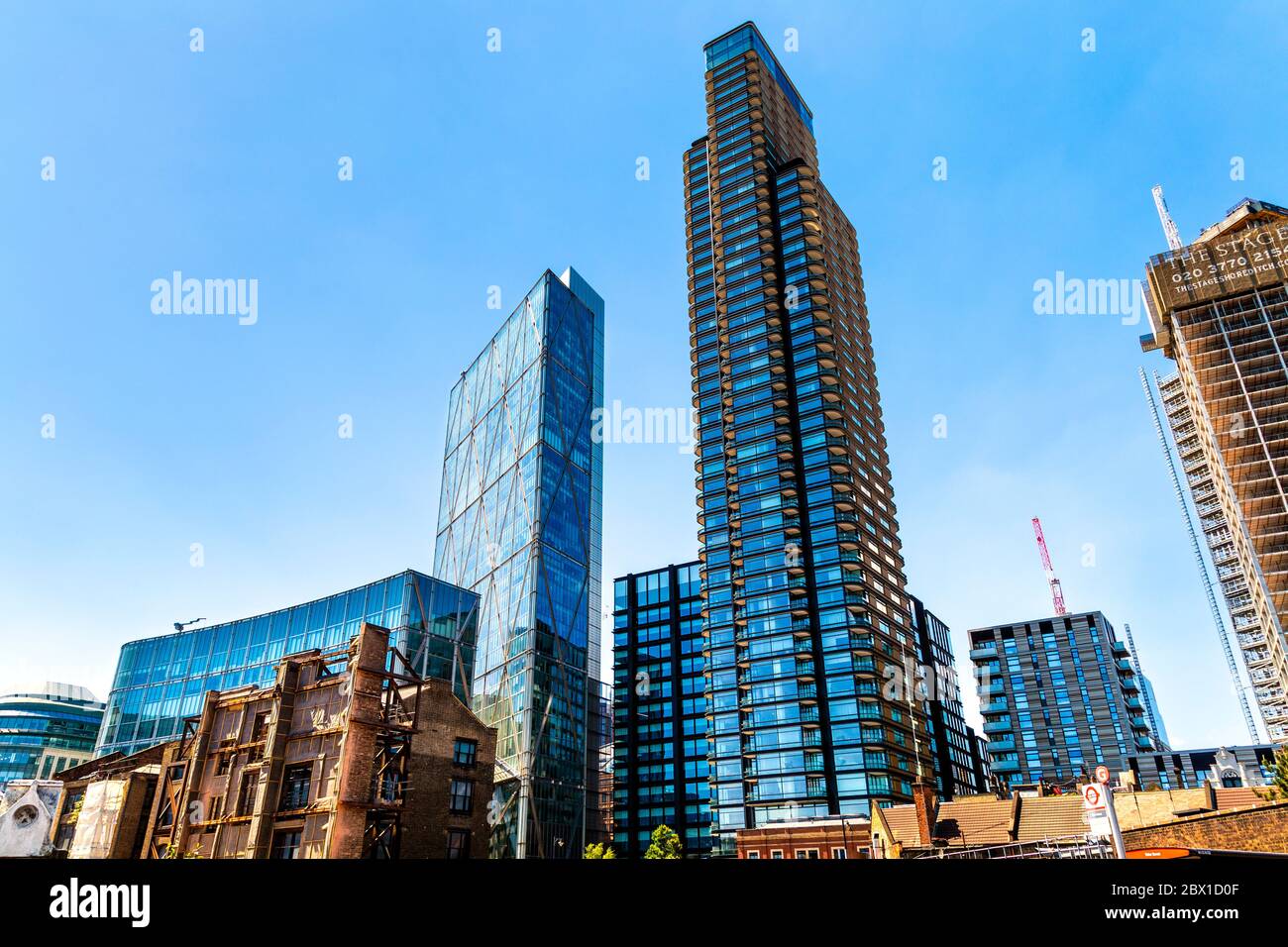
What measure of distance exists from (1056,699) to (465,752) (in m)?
141

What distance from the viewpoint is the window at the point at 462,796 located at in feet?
191

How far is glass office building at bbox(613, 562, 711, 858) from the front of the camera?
440 feet

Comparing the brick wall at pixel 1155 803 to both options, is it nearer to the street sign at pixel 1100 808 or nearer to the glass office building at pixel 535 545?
the street sign at pixel 1100 808

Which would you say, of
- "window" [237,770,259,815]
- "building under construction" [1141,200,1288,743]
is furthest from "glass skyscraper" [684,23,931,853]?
"window" [237,770,259,815]

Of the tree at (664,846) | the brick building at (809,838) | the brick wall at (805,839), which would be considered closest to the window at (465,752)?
the tree at (664,846)

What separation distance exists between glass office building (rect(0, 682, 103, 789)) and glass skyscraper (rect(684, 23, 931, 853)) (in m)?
143

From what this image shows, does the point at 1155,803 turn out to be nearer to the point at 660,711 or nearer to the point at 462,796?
the point at 462,796

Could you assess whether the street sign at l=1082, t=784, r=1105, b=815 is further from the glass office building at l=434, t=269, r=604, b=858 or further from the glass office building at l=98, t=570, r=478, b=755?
the glass office building at l=98, t=570, r=478, b=755

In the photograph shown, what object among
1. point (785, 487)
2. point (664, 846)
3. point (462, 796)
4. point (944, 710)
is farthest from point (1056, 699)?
point (462, 796)

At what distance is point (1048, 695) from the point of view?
159125 mm

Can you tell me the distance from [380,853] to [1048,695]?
147461 millimetres

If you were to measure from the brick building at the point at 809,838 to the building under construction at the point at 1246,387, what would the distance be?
5865 cm
